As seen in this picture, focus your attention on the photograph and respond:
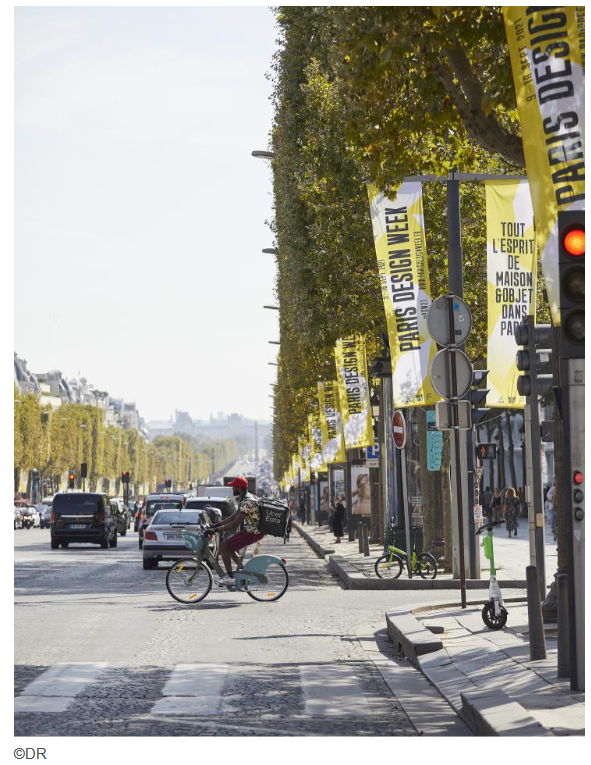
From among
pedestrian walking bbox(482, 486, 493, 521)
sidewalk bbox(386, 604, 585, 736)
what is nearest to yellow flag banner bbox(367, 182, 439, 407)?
sidewalk bbox(386, 604, 585, 736)

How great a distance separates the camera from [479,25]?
13.5 meters

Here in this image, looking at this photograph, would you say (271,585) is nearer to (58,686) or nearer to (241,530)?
(241,530)

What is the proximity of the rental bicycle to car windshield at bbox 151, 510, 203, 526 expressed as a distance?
9.85 m

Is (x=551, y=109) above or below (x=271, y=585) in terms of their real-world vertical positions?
above

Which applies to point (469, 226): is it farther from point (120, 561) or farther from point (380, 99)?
point (380, 99)

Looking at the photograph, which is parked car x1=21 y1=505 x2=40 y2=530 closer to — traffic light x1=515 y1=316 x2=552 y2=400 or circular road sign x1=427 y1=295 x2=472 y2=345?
circular road sign x1=427 y1=295 x2=472 y2=345

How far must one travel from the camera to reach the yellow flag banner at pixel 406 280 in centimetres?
2220

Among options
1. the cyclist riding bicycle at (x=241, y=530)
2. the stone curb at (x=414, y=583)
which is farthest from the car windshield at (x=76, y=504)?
the cyclist riding bicycle at (x=241, y=530)

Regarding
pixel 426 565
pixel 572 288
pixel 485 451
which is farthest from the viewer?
pixel 485 451

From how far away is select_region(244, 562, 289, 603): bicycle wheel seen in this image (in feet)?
70.7

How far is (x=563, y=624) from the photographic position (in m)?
10.7

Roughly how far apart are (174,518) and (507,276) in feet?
46.1

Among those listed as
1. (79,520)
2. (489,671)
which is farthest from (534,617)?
(79,520)

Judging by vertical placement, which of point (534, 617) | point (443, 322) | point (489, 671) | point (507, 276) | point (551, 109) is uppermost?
point (507, 276)
